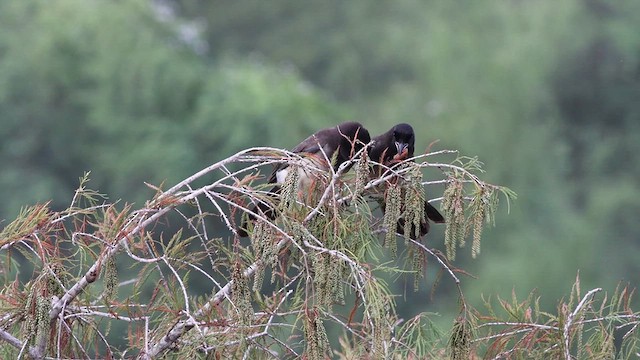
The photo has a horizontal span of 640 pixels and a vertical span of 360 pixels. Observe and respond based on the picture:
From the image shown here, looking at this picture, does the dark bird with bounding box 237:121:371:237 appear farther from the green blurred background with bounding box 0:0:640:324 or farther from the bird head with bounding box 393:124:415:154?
the green blurred background with bounding box 0:0:640:324

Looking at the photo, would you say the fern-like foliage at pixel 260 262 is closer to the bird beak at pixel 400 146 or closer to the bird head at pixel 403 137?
the bird beak at pixel 400 146

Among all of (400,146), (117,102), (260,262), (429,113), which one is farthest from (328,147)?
(429,113)

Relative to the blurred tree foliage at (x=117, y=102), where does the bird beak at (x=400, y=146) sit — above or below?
above

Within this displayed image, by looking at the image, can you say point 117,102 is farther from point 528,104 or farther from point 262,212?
point 262,212

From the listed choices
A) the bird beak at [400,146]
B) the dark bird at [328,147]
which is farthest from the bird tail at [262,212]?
the bird beak at [400,146]

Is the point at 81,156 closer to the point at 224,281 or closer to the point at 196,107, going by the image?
the point at 196,107

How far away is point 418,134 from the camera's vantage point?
3200cm

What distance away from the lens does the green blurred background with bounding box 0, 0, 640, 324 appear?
27203mm

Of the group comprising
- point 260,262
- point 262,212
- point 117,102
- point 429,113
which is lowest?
point 429,113

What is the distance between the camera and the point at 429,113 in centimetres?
3575

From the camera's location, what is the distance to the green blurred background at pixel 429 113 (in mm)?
27203

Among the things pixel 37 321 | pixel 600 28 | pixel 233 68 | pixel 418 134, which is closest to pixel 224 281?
pixel 37 321

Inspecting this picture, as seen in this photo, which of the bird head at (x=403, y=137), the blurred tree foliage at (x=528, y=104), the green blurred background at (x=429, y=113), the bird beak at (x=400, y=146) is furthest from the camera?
the blurred tree foliage at (x=528, y=104)

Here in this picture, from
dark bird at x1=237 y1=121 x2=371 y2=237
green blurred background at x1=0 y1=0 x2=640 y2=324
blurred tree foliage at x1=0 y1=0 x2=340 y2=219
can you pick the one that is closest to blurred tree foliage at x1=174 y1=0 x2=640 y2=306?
green blurred background at x1=0 y1=0 x2=640 y2=324
